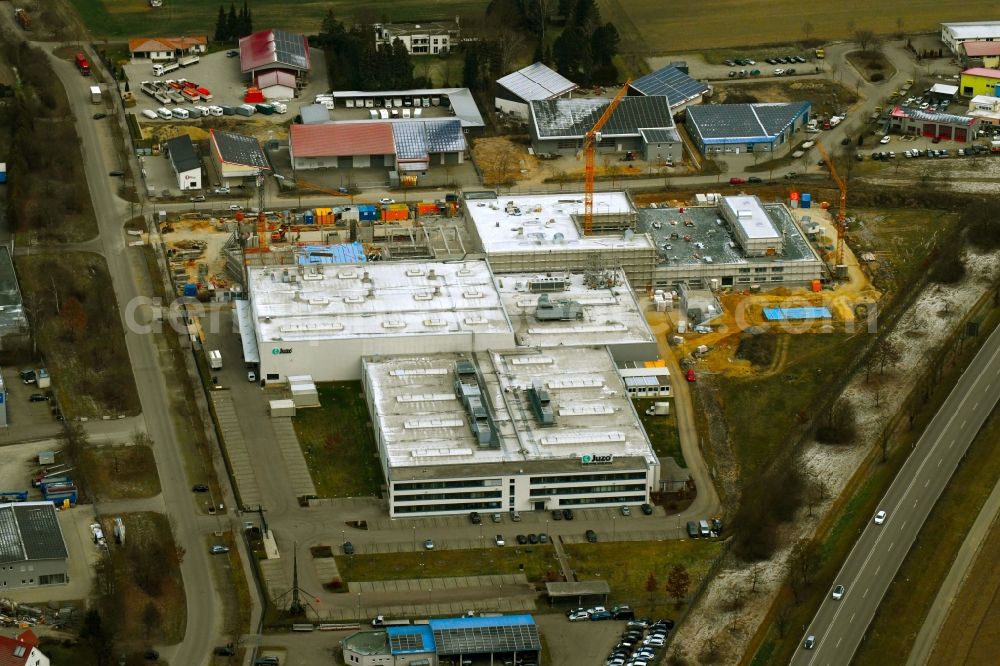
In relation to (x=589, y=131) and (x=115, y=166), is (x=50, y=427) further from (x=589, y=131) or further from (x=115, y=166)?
(x=589, y=131)

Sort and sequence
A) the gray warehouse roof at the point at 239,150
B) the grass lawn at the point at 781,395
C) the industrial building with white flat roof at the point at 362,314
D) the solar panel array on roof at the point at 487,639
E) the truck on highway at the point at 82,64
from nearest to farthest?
the solar panel array on roof at the point at 487,639 < the grass lawn at the point at 781,395 < the industrial building with white flat roof at the point at 362,314 < the gray warehouse roof at the point at 239,150 < the truck on highway at the point at 82,64

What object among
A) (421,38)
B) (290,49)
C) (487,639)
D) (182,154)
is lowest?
(421,38)

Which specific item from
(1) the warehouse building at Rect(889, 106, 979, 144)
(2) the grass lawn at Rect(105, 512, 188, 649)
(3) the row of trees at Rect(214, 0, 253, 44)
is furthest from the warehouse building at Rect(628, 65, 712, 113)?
(2) the grass lawn at Rect(105, 512, 188, 649)

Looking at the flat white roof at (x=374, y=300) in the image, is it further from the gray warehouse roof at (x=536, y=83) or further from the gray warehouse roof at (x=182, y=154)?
the gray warehouse roof at (x=536, y=83)

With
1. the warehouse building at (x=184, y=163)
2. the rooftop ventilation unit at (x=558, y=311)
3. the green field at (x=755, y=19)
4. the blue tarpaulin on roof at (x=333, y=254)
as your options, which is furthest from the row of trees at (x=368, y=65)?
the rooftop ventilation unit at (x=558, y=311)

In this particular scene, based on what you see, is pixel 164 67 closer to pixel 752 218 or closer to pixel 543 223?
pixel 543 223

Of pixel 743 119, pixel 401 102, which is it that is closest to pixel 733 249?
pixel 743 119

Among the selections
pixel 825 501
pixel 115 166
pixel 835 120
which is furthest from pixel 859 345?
pixel 115 166
